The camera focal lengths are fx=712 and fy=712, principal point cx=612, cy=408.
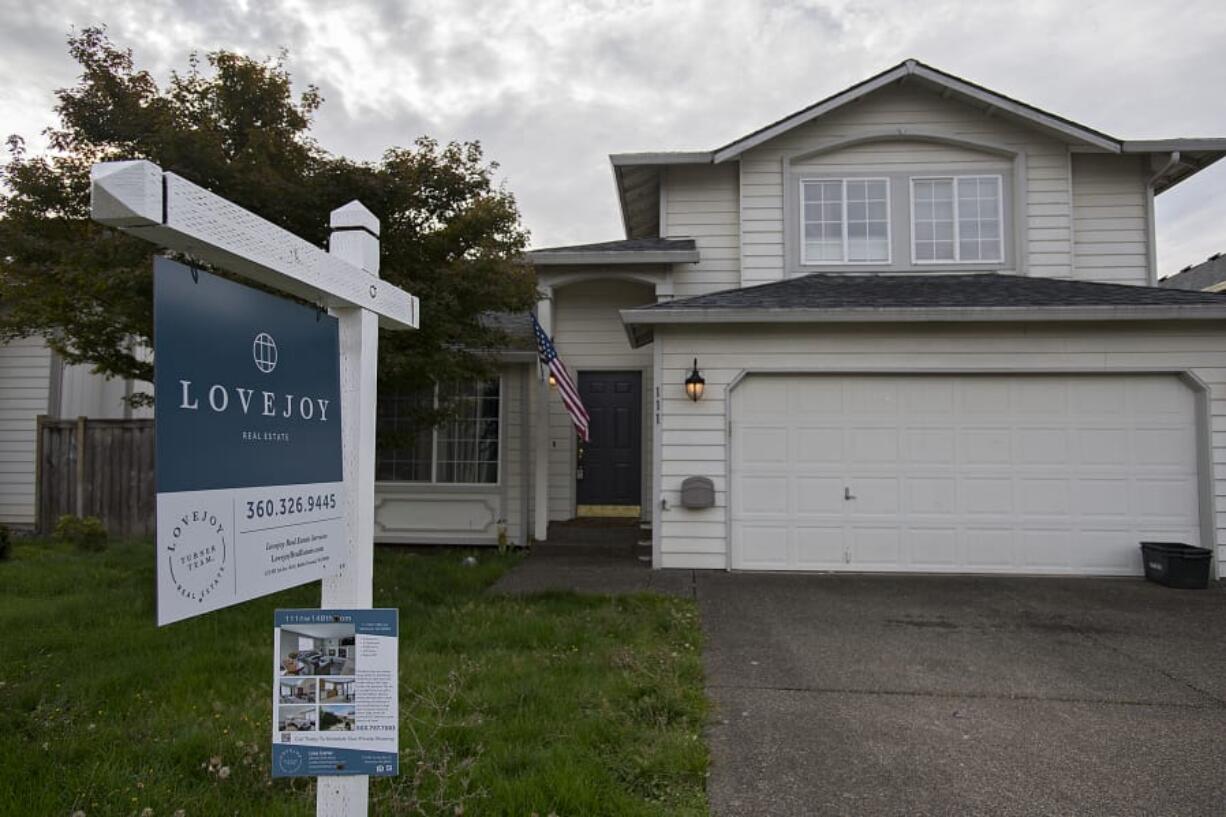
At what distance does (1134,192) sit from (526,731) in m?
11.2

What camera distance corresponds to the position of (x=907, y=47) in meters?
11.7

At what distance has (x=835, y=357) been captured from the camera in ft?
27.1

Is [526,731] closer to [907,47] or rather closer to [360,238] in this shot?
[360,238]

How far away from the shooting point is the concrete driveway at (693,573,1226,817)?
10.5 ft

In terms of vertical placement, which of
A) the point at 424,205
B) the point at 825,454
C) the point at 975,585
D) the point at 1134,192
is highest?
the point at 1134,192

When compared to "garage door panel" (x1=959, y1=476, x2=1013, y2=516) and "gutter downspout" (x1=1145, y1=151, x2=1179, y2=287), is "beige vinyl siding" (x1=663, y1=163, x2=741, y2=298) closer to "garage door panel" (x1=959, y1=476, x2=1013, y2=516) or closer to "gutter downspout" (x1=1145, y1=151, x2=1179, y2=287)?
"garage door panel" (x1=959, y1=476, x2=1013, y2=516)

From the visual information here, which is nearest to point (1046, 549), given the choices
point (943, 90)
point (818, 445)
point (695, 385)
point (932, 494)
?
point (932, 494)

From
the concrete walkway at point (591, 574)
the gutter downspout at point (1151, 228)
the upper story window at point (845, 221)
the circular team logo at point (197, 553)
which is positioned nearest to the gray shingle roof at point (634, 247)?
the upper story window at point (845, 221)

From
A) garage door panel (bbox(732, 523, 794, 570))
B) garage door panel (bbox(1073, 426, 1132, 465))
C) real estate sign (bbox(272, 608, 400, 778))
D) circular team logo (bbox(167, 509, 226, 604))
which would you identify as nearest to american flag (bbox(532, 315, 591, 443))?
garage door panel (bbox(732, 523, 794, 570))

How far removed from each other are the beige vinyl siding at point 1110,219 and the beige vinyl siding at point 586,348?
6.19m

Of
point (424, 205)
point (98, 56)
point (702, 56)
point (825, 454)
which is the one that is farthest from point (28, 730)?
point (702, 56)

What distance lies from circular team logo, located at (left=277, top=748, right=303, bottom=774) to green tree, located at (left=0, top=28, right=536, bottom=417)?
5313 mm

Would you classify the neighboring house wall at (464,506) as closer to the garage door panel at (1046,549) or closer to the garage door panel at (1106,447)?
the garage door panel at (1046,549)

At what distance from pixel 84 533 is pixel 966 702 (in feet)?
33.5
